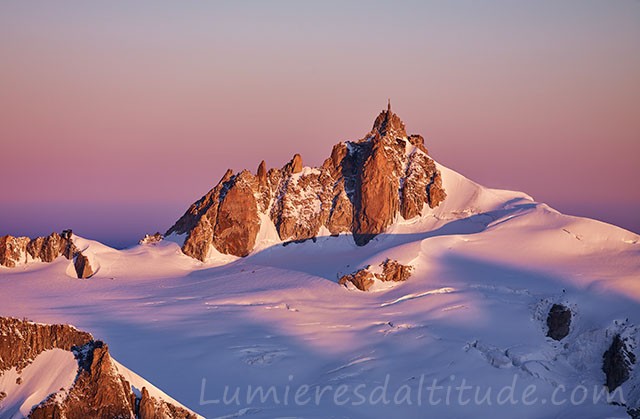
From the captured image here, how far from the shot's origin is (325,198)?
13100 centimetres

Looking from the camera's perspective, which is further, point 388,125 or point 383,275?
point 388,125

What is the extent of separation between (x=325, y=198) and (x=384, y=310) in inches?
1328

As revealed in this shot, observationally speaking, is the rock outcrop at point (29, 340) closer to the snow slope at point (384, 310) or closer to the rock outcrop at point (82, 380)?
the rock outcrop at point (82, 380)

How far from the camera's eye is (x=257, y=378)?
82500 mm

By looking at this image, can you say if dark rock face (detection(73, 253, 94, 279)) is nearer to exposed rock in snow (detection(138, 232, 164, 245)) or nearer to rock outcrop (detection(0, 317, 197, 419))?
exposed rock in snow (detection(138, 232, 164, 245))

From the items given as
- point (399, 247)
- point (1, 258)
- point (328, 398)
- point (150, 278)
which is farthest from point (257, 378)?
point (1, 258)

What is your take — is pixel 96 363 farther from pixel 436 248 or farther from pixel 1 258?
pixel 1 258

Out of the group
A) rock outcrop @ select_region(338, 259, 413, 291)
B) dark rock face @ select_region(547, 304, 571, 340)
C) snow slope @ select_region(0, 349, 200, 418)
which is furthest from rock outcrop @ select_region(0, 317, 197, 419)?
rock outcrop @ select_region(338, 259, 413, 291)

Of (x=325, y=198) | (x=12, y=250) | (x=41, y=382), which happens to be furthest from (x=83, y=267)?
(x=41, y=382)

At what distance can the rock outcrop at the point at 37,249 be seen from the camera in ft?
417

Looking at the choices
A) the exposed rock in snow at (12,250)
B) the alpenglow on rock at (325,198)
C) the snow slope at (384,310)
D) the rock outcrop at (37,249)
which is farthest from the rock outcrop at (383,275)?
the exposed rock in snow at (12,250)

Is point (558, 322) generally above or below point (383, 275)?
below

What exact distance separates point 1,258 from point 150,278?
18.8 m

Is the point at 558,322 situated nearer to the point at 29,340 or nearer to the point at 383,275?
the point at 383,275
